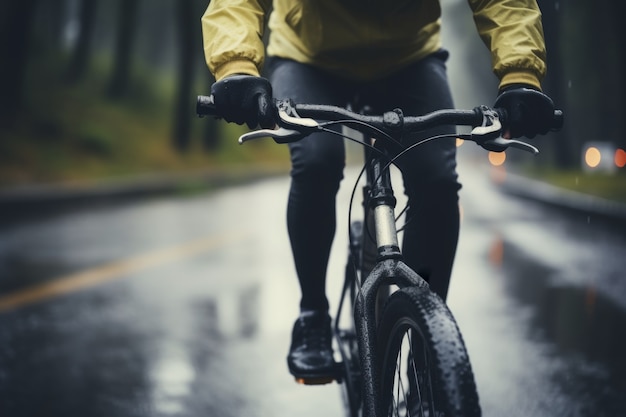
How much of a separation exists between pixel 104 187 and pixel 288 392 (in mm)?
13384

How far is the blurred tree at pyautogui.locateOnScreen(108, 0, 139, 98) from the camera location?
31.0 meters

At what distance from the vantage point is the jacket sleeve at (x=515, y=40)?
238 centimetres

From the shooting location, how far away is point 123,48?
3136 centimetres

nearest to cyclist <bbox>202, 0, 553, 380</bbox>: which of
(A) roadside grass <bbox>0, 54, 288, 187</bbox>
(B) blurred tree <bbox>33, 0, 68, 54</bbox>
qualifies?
(A) roadside grass <bbox>0, 54, 288, 187</bbox>

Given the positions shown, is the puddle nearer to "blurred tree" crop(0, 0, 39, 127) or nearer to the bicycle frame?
the bicycle frame

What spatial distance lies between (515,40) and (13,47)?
18809 millimetres

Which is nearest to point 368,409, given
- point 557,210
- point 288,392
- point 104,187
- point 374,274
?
point 374,274

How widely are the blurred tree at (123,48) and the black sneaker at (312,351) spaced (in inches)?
1162

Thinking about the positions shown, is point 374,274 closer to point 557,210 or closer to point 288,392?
point 288,392

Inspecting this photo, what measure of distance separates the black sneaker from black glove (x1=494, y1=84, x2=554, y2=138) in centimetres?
117

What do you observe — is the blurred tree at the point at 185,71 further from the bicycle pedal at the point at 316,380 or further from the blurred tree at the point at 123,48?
the bicycle pedal at the point at 316,380

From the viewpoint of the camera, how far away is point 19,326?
18.1 ft

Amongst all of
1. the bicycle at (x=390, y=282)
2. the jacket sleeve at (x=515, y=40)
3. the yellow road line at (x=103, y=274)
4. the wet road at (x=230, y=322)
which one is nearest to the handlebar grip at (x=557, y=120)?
the bicycle at (x=390, y=282)

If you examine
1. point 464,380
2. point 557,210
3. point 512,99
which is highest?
point 512,99
